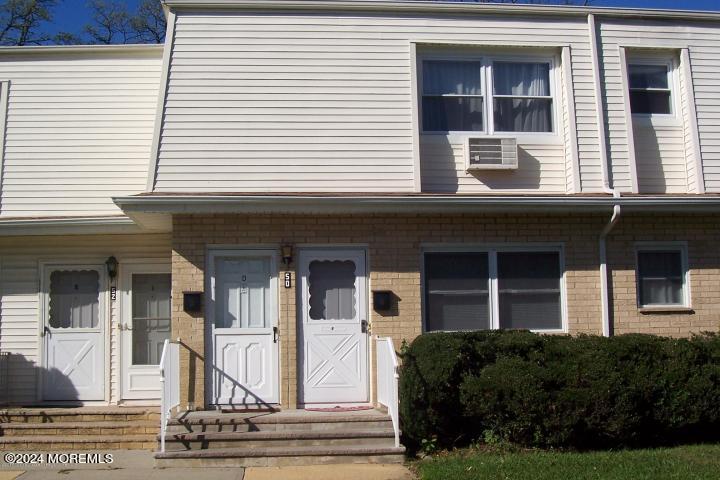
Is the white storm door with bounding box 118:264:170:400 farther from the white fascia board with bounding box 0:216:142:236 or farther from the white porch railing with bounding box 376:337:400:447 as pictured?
the white porch railing with bounding box 376:337:400:447

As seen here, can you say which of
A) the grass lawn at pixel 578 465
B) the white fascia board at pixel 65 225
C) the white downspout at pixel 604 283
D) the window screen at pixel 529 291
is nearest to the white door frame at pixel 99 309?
the white fascia board at pixel 65 225

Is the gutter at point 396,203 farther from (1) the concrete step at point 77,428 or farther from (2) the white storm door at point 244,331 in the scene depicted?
(1) the concrete step at point 77,428

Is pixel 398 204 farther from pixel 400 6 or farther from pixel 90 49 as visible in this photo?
pixel 90 49

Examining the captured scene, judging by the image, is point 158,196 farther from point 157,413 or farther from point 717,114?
point 717,114

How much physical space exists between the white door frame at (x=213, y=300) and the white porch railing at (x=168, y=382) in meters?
0.38

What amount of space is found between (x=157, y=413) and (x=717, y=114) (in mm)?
8910

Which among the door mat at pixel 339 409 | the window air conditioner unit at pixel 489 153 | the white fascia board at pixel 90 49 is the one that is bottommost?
the door mat at pixel 339 409

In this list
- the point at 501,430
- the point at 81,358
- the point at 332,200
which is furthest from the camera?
the point at 81,358

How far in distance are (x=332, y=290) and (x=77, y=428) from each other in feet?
12.1

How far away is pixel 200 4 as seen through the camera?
10.8 m

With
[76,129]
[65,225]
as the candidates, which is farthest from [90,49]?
[65,225]

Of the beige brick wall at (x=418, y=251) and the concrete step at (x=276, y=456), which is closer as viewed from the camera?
the concrete step at (x=276, y=456)

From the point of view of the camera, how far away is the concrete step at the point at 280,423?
9.38 m

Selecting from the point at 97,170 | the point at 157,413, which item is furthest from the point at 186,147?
the point at 157,413
